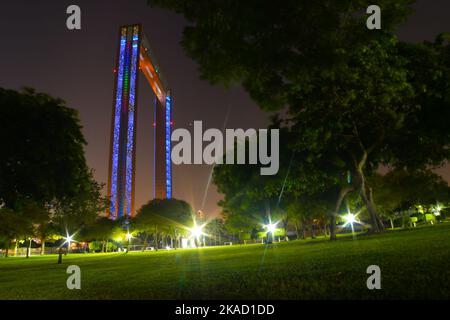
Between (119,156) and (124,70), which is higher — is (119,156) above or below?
below

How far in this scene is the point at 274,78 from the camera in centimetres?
1246

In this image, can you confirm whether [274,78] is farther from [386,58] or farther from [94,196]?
[94,196]

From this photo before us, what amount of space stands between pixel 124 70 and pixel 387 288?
120 meters

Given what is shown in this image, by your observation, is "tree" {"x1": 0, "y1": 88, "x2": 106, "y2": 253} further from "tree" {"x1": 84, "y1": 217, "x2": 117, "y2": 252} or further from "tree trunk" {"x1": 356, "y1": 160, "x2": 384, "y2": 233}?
"tree" {"x1": 84, "y1": 217, "x2": 117, "y2": 252}

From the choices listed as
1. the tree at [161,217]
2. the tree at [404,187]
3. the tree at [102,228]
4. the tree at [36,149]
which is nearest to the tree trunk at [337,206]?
the tree at [404,187]

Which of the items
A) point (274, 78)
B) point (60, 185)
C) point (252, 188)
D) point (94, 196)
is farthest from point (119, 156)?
point (274, 78)

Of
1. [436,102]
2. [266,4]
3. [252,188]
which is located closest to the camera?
[266,4]

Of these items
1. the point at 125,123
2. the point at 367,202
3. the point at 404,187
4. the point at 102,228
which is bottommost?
the point at 367,202

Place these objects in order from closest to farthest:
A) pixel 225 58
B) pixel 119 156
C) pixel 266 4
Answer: pixel 266 4 < pixel 225 58 < pixel 119 156

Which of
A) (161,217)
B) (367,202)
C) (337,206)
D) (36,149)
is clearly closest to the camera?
(36,149)

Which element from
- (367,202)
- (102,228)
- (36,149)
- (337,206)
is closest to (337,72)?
(36,149)

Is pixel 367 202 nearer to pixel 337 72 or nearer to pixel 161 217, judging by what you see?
pixel 337 72

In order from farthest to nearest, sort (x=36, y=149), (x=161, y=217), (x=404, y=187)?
(x=161, y=217)
(x=404, y=187)
(x=36, y=149)
